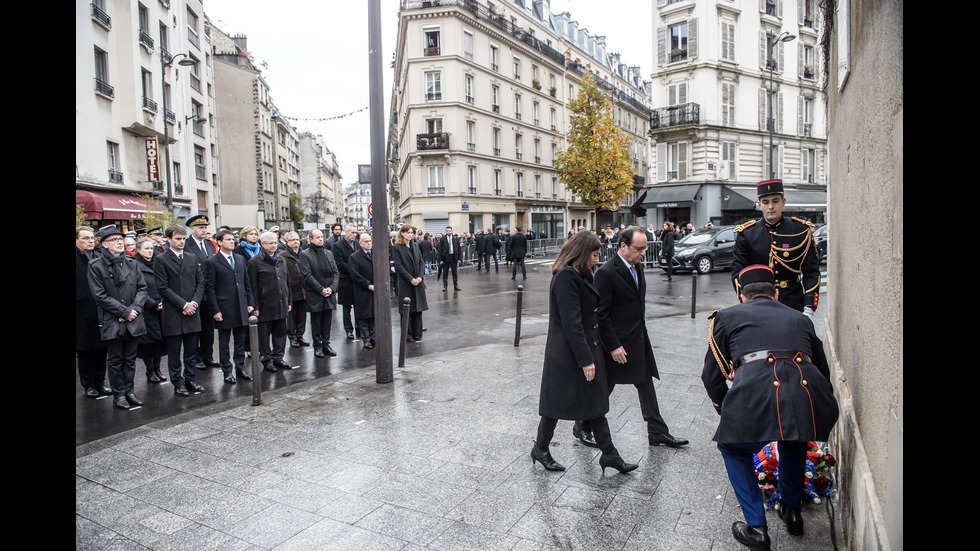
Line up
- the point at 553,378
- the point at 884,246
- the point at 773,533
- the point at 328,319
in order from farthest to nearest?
the point at 328,319, the point at 553,378, the point at 773,533, the point at 884,246

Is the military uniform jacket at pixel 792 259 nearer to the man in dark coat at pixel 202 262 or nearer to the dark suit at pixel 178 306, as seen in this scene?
the dark suit at pixel 178 306

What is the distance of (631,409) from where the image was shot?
5.96 meters

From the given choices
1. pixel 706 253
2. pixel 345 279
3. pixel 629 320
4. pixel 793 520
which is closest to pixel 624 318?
pixel 629 320

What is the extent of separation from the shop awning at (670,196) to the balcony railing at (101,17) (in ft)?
91.3

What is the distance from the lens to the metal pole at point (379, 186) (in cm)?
719

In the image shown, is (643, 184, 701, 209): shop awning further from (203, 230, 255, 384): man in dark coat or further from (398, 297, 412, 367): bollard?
(203, 230, 255, 384): man in dark coat

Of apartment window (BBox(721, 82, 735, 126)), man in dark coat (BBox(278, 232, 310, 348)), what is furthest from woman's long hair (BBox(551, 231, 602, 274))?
apartment window (BBox(721, 82, 735, 126))

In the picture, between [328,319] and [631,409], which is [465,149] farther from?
[631,409]

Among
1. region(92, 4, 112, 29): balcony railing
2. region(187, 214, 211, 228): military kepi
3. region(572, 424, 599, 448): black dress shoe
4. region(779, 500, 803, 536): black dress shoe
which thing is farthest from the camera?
region(92, 4, 112, 29): balcony railing

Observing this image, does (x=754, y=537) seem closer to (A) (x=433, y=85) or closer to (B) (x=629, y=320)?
(B) (x=629, y=320)

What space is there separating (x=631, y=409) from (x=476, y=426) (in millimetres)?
1595

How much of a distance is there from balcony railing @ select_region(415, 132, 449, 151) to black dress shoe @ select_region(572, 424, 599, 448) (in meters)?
37.1

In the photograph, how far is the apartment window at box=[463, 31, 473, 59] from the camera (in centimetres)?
4119

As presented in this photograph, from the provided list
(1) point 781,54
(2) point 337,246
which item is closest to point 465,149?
(1) point 781,54
